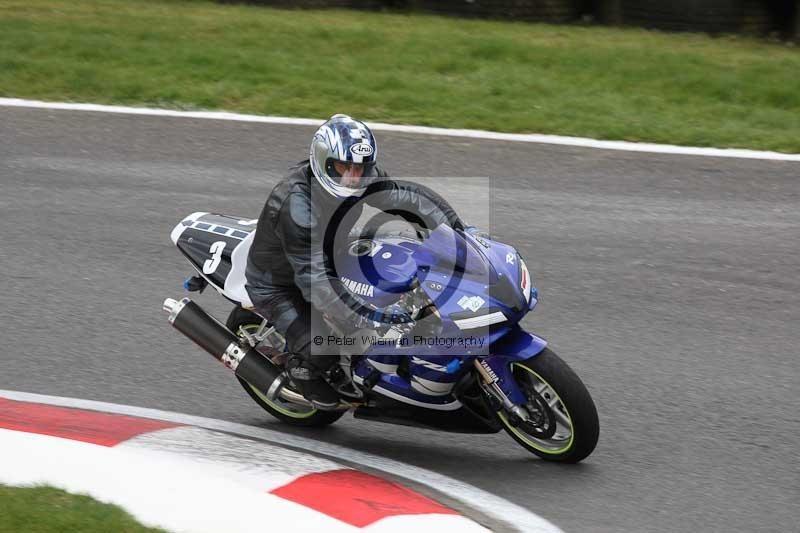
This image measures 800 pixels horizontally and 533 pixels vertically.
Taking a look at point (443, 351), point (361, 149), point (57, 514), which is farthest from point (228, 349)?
point (57, 514)

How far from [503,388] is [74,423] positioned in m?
2.22

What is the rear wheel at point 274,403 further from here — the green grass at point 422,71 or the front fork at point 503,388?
the green grass at point 422,71

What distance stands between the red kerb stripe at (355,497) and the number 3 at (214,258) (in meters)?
1.39

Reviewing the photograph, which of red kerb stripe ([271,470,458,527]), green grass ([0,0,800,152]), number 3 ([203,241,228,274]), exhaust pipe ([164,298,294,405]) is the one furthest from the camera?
green grass ([0,0,800,152])

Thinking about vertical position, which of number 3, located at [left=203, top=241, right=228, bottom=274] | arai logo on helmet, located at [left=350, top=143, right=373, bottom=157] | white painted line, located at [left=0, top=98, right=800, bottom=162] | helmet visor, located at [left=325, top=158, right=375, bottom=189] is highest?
arai logo on helmet, located at [left=350, top=143, right=373, bottom=157]

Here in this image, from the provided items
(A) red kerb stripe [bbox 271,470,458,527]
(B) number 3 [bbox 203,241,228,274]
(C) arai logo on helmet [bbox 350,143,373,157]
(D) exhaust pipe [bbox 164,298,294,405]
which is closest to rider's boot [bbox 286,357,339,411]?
(D) exhaust pipe [bbox 164,298,294,405]

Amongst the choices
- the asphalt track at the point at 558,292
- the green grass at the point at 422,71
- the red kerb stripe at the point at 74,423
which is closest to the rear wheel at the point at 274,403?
the asphalt track at the point at 558,292

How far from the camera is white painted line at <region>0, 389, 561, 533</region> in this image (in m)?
5.01

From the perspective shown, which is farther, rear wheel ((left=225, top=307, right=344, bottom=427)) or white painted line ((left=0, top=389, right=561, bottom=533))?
rear wheel ((left=225, top=307, right=344, bottom=427))

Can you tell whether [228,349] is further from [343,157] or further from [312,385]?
[343,157]

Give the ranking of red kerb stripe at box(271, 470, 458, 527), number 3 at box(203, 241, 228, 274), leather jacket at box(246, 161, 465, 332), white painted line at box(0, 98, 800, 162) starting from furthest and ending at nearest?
white painted line at box(0, 98, 800, 162), number 3 at box(203, 241, 228, 274), leather jacket at box(246, 161, 465, 332), red kerb stripe at box(271, 470, 458, 527)

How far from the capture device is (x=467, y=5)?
15.3 meters

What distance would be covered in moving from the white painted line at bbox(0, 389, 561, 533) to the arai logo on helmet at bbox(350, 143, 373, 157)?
1.59 metres

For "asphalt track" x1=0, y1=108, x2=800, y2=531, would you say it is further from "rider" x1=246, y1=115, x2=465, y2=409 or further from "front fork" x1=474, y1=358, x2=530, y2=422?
"rider" x1=246, y1=115, x2=465, y2=409
